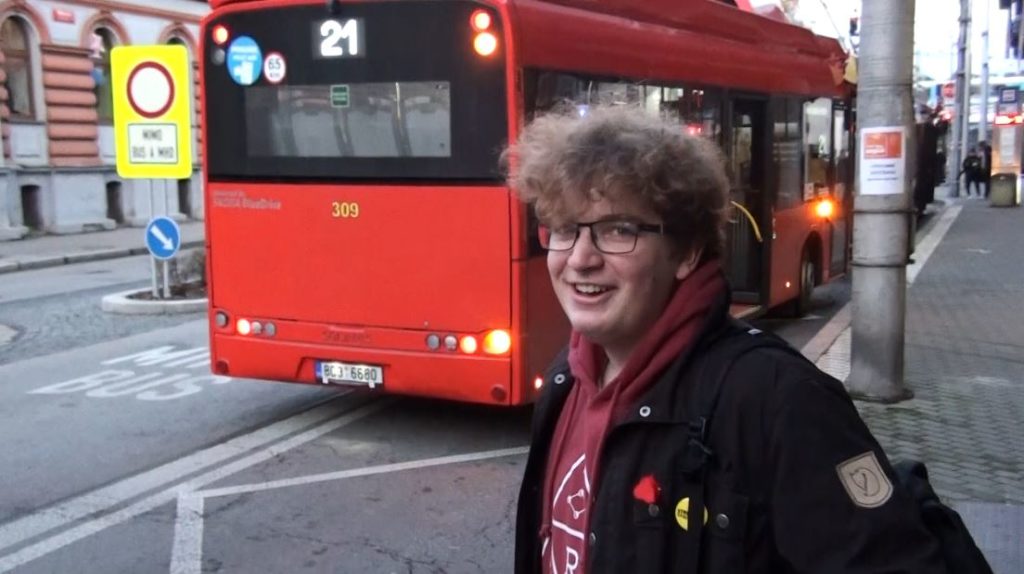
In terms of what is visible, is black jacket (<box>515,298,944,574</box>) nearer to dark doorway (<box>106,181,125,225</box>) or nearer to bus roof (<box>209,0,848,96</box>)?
bus roof (<box>209,0,848,96</box>)

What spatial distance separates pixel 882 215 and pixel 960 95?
3438 cm

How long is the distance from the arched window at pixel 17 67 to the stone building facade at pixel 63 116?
0.8 inches

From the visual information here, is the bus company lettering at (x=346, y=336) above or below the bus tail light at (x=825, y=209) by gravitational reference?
below

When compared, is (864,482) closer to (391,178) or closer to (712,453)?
(712,453)

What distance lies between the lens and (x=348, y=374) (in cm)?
720

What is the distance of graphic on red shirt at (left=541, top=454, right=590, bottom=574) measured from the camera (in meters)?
2.01

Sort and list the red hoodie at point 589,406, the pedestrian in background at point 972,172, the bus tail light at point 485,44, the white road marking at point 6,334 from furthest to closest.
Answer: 1. the pedestrian in background at point 972,172
2. the white road marking at point 6,334
3. the bus tail light at point 485,44
4. the red hoodie at point 589,406

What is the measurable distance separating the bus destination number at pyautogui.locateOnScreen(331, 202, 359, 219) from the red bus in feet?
0.03

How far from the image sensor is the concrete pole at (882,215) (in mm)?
7496

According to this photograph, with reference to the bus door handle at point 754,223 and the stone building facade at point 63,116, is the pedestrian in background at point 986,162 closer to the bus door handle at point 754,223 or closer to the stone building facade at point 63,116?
the stone building facade at point 63,116

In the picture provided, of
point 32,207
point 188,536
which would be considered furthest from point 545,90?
point 32,207

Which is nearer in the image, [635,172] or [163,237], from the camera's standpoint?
[635,172]

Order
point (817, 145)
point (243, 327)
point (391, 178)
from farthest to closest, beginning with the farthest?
1. point (817, 145)
2. point (243, 327)
3. point (391, 178)

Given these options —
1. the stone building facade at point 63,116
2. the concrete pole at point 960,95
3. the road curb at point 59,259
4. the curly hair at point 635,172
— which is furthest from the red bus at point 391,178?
the concrete pole at point 960,95
